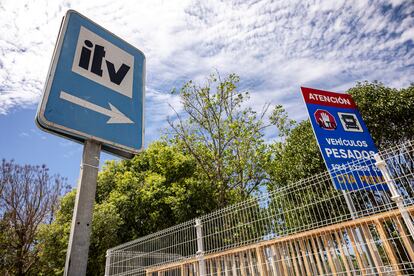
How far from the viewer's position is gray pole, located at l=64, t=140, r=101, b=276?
1.12 m

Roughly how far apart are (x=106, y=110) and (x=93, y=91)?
139mm

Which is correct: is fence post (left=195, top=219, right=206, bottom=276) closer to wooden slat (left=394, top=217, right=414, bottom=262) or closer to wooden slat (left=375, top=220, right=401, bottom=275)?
wooden slat (left=375, top=220, right=401, bottom=275)

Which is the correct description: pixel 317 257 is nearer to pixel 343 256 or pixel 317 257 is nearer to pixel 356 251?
pixel 343 256

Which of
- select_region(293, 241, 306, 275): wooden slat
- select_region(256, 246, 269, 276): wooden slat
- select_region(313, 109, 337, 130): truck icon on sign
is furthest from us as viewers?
select_region(313, 109, 337, 130): truck icon on sign

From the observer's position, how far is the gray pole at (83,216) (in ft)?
3.66

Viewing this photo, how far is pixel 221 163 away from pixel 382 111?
22.1 feet

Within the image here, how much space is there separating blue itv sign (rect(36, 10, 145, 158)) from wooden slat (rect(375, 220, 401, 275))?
372cm

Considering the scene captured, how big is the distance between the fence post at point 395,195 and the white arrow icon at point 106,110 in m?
3.61

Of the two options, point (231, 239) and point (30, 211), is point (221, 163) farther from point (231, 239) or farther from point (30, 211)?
point (30, 211)

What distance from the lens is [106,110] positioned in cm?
158

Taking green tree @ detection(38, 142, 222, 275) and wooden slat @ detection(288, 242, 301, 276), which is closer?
wooden slat @ detection(288, 242, 301, 276)

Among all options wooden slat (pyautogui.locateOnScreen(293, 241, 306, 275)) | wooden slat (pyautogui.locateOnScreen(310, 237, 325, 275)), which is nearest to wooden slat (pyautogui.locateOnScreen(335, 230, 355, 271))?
wooden slat (pyautogui.locateOnScreen(310, 237, 325, 275))

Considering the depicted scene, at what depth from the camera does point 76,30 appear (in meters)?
1.65

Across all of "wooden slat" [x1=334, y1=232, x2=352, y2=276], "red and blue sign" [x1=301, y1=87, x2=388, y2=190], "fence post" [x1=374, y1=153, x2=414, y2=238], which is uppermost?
"red and blue sign" [x1=301, y1=87, x2=388, y2=190]
